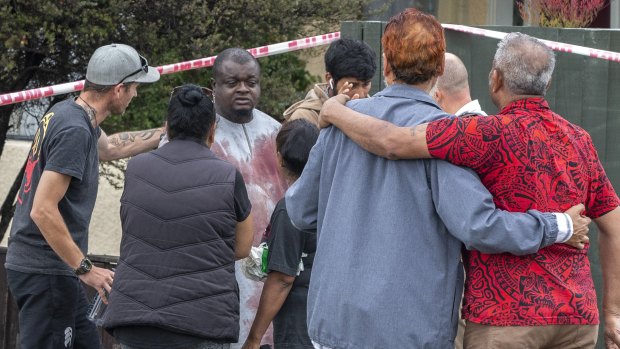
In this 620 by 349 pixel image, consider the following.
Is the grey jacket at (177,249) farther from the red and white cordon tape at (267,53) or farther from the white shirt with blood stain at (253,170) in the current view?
the red and white cordon tape at (267,53)

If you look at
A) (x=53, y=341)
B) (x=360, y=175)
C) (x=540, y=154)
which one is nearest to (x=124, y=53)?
(x=53, y=341)

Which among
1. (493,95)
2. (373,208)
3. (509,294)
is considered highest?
(493,95)

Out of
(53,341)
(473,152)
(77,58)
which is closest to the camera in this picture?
(473,152)

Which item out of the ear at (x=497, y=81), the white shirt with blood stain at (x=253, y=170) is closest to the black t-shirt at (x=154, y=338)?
the white shirt with blood stain at (x=253, y=170)

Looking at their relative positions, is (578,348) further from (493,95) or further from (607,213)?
(493,95)

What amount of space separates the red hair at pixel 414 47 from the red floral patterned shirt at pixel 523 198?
0.21 m

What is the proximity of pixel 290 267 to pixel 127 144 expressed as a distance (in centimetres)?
155

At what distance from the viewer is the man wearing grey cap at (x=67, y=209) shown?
16.4 feet

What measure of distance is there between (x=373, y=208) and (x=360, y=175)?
127 mm

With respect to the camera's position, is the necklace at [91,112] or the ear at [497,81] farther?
the necklace at [91,112]

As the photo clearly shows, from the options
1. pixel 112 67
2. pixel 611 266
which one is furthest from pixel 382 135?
pixel 112 67

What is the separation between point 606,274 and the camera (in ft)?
13.4

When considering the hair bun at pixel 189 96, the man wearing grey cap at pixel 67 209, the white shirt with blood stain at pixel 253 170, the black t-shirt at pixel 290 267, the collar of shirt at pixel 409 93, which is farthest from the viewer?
the white shirt with blood stain at pixel 253 170

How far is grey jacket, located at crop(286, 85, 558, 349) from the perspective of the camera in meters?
3.52
